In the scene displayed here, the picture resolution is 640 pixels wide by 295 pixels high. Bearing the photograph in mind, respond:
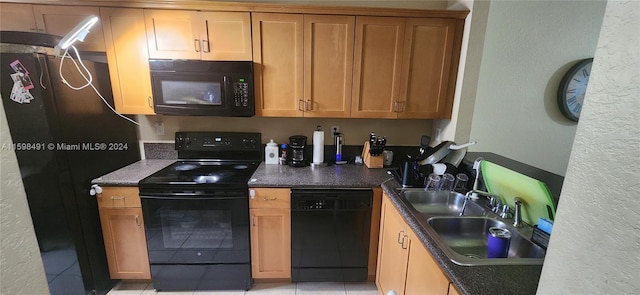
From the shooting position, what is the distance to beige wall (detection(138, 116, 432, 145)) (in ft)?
7.33

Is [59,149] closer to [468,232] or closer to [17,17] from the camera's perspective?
Answer: [17,17]

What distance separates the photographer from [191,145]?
222cm

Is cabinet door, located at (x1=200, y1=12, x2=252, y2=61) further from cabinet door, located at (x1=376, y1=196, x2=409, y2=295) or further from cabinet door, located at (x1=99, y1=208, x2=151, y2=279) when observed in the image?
cabinet door, located at (x1=376, y1=196, x2=409, y2=295)

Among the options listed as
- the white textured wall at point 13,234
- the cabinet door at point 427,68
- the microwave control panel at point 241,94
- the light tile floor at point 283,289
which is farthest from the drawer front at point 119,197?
the cabinet door at point 427,68

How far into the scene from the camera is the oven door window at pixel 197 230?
5.66ft

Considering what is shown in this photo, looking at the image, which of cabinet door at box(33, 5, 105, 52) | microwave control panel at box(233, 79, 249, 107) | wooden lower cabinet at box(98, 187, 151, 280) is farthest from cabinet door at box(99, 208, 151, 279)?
cabinet door at box(33, 5, 105, 52)

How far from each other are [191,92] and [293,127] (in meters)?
0.85

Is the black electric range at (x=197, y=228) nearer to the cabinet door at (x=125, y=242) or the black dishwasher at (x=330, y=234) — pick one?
the cabinet door at (x=125, y=242)

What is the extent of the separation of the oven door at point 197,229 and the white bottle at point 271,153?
0.51 m

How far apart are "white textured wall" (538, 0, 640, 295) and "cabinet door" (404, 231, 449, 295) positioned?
0.53 metres

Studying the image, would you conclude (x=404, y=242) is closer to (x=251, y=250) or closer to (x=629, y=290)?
(x=629, y=290)

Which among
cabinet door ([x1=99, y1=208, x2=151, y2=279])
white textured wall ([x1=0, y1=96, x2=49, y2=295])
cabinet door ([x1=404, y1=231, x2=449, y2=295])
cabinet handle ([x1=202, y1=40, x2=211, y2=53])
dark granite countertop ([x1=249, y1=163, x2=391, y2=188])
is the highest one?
cabinet handle ([x1=202, y1=40, x2=211, y2=53])

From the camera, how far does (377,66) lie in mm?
1903

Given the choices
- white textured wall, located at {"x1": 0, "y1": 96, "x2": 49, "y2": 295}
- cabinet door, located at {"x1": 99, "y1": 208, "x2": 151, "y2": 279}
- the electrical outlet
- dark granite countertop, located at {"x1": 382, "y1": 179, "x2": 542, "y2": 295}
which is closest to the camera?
white textured wall, located at {"x1": 0, "y1": 96, "x2": 49, "y2": 295}
